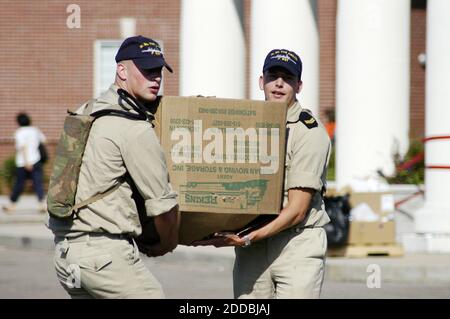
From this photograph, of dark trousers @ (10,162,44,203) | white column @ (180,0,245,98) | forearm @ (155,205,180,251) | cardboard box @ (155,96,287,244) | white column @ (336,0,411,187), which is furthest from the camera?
dark trousers @ (10,162,44,203)

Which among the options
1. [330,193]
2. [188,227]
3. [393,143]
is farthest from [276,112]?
[393,143]

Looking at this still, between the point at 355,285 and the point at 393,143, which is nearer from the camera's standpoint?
the point at 355,285

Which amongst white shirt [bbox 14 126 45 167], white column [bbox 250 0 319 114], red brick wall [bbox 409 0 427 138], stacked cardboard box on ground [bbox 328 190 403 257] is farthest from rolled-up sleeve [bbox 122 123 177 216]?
red brick wall [bbox 409 0 427 138]

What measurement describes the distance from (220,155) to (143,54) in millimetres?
673

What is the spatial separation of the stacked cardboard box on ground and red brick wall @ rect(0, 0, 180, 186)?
40.6 ft

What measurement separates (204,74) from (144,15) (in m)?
9.72

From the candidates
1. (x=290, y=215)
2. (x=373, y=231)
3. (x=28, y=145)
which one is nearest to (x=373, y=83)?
(x=373, y=231)

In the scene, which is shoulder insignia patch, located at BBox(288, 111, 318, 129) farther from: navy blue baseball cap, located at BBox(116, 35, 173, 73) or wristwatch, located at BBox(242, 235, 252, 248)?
navy blue baseball cap, located at BBox(116, 35, 173, 73)

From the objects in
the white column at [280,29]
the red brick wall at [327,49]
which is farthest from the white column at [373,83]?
the red brick wall at [327,49]

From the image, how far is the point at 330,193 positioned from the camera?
1444 cm

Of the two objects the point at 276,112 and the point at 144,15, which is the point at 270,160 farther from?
the point at 144,15

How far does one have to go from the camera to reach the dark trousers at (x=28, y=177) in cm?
2102

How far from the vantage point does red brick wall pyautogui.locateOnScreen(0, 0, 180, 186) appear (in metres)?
26.2

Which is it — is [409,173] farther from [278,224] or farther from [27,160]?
[278,224]
